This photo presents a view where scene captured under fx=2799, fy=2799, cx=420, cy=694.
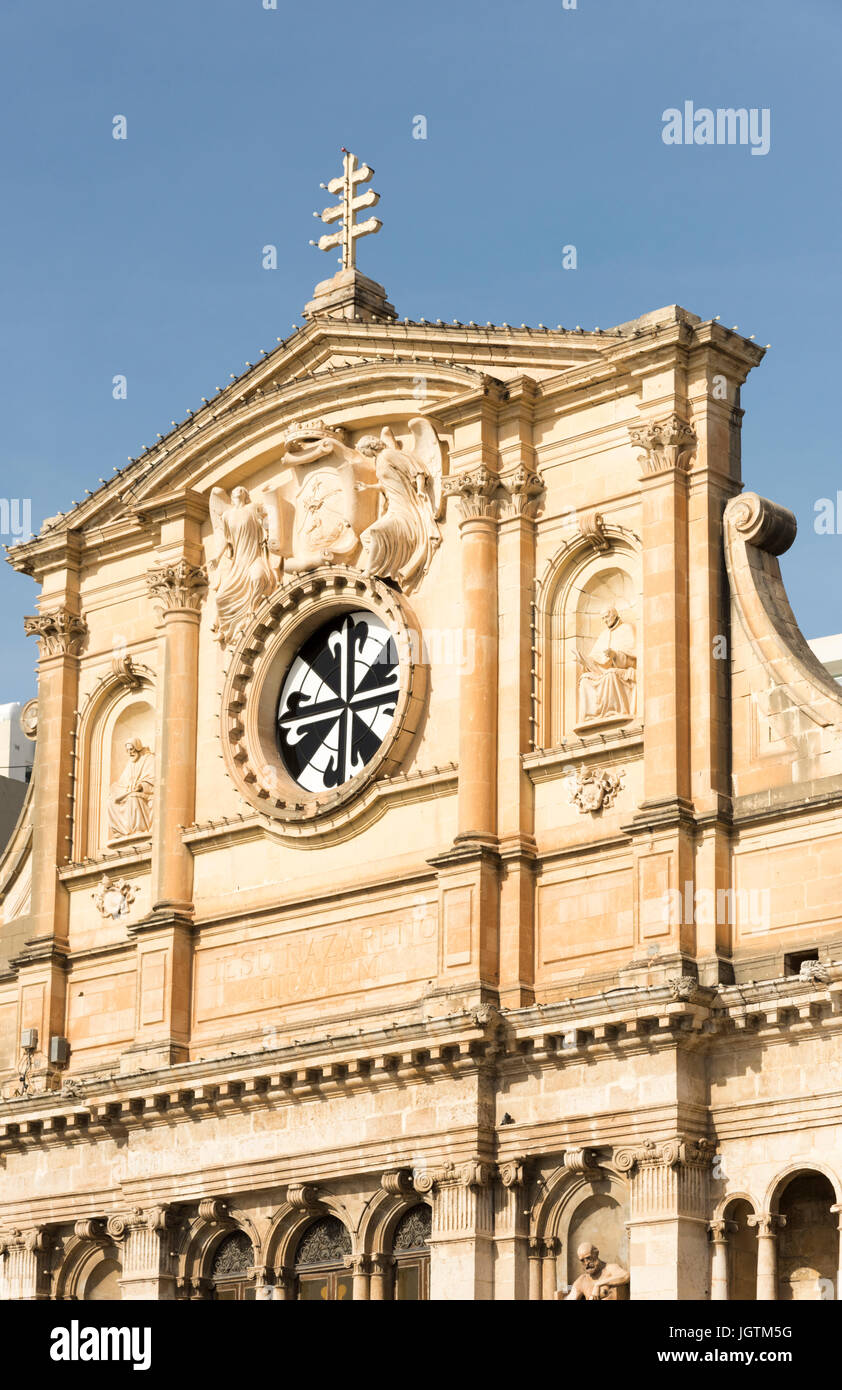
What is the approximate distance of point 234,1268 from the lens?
36406 millimetres

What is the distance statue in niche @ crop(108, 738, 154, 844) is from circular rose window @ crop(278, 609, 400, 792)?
266cm

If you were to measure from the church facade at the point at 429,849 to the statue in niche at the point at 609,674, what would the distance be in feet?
0.28

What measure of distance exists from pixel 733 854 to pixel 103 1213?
10.6 m

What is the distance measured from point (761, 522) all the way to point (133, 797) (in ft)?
35.8

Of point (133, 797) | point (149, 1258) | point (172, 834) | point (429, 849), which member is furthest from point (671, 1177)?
point (133, 797)

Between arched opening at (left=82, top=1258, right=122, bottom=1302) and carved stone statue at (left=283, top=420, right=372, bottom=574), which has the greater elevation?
carved stone statue at (left=283, top=420, right=372, bottom=574)

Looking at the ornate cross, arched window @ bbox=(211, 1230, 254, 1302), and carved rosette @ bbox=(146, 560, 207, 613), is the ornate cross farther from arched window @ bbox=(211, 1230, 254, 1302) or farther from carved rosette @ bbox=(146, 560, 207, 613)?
arched window @ bbox=(211, 1230, 254, 1302)

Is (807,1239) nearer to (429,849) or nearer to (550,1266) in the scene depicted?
(550,1266)

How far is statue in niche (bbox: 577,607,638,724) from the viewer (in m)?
34.5

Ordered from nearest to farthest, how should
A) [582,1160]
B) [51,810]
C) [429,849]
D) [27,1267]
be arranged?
[582,1160]
[429,849]
[27,1267]
[51,810]

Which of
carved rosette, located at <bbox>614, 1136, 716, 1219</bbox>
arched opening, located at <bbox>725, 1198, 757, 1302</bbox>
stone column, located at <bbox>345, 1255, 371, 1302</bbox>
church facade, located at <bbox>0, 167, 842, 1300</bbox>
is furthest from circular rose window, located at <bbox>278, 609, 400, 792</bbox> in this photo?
arched opening, located at <bbox>725, 1198, 757, 1302</bbox>

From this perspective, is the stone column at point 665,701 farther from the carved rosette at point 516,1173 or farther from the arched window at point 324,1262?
the arched window at point 324,1262

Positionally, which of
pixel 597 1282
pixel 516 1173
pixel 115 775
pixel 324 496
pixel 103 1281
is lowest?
pixel 597 1282

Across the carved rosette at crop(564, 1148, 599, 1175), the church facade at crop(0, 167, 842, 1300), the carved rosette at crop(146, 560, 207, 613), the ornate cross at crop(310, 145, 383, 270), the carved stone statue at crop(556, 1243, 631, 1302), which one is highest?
the ornate cross at crop(310, 145, 383, 270)
